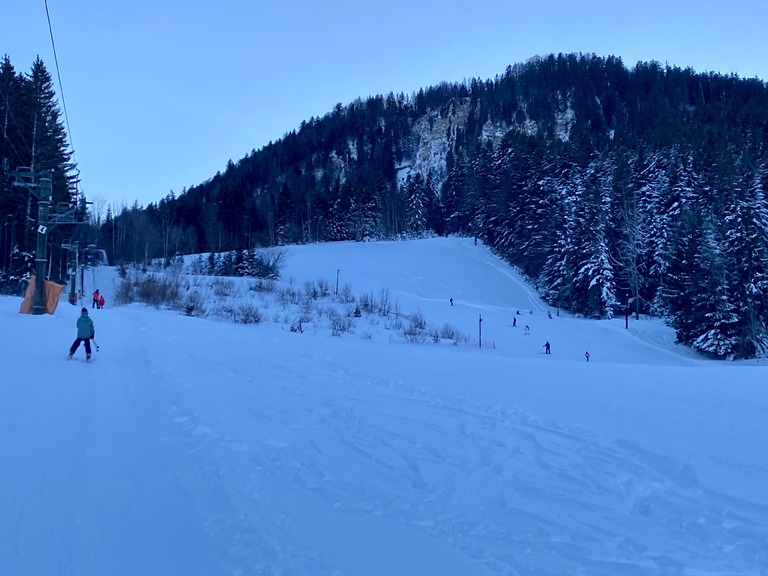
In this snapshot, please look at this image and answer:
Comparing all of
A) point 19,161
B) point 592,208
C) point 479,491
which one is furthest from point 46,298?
point 592,208

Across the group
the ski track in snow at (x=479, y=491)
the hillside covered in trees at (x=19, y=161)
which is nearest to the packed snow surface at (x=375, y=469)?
the ski track in snow at (x=479, y=491)

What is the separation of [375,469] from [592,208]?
47.8 m

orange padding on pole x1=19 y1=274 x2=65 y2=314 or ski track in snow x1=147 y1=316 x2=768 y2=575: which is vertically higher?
orange padding on pole x1=19 y1=274 x2=65 y2=314

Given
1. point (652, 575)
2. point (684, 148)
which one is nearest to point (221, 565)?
point (652, 575)

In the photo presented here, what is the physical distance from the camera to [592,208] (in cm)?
4891

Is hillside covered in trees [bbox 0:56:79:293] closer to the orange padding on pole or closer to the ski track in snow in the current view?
the orange padding on pole

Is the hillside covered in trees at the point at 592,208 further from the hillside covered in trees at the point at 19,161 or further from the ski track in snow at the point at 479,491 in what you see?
the ski track in snow at the point at 479,491

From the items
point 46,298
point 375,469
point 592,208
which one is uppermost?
point 592,208

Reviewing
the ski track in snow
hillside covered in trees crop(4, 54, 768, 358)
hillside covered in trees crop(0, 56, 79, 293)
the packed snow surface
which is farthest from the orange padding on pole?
hillside covered in trees crop(4, 54, 768, 358)

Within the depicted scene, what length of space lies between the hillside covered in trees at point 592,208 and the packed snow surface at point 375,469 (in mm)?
30254

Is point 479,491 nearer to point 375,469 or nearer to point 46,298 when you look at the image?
point 375,469

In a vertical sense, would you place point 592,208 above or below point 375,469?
above

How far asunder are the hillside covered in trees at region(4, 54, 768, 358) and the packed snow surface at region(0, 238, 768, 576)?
3025 cm

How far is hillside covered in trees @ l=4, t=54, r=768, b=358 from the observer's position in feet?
124
